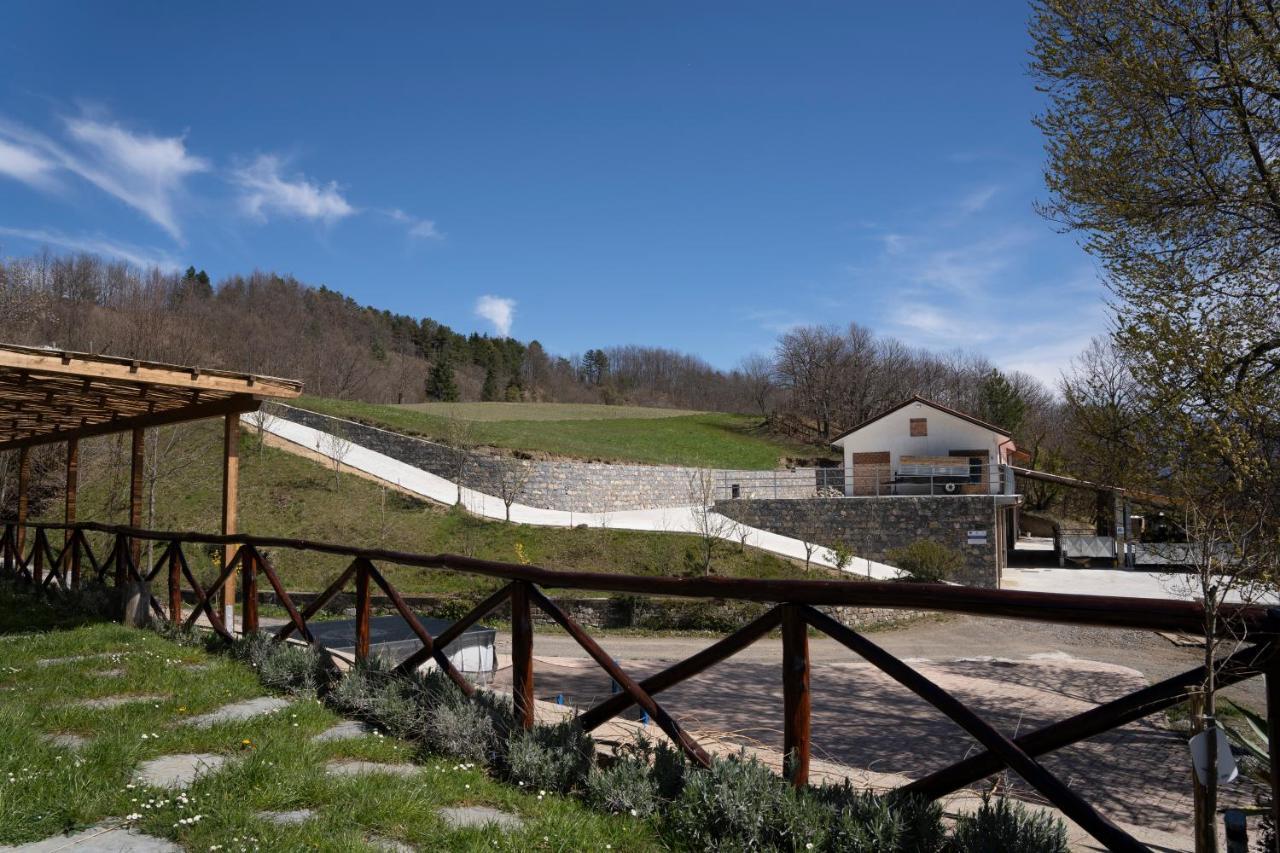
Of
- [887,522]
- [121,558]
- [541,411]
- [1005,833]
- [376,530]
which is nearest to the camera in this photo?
[1005,833]

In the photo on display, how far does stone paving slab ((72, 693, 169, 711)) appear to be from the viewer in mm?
4367

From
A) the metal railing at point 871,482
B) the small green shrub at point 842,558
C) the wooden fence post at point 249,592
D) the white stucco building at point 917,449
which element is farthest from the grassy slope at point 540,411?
the wooden fence post at point 249,592

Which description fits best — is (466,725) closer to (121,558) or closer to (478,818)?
(478,818)

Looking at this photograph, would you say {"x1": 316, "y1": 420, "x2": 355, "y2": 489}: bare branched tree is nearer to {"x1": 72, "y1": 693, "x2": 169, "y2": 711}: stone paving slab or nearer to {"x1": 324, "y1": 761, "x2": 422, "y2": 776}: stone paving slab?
{"x1": 72, "y1": 693, "x2": 169, "y2": 711}: stone paving slab

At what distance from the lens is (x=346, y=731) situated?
157 inches

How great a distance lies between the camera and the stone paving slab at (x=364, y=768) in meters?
3.31

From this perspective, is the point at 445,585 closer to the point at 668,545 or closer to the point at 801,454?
the point at 668,545

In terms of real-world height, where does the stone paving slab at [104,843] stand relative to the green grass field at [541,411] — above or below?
below

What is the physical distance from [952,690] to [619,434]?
1347 inches

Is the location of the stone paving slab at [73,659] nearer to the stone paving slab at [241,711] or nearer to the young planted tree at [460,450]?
the stone paving slab at [241,711]

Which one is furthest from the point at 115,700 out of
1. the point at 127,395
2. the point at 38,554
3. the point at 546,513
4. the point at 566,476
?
the point at 566,476

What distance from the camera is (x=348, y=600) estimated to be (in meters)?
16.2

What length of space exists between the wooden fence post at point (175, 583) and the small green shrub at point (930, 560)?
1716 centimetres

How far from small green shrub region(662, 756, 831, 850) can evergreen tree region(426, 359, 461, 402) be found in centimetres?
5668
